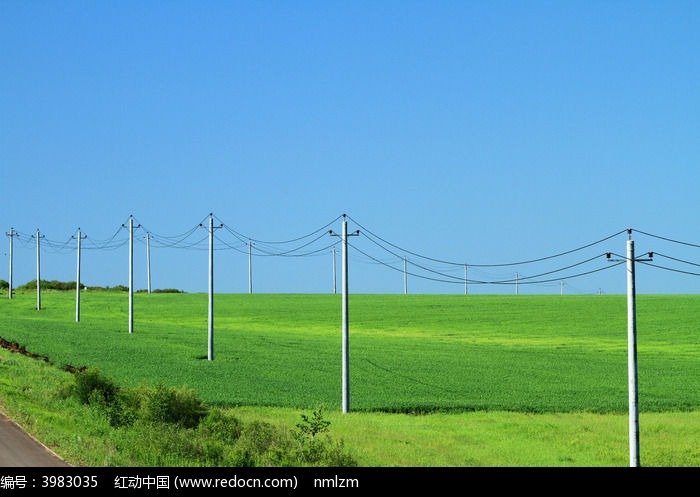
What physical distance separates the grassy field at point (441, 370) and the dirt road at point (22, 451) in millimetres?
8047

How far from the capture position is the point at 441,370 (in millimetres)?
47375

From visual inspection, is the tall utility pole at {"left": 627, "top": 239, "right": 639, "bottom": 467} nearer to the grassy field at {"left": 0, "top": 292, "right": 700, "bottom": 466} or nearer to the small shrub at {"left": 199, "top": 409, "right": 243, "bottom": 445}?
the grassy field at {"left": 0, "top": 292, "right": 700, "bottom": 466}

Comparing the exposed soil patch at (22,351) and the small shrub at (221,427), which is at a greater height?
the exposed soil patch at (22,351)

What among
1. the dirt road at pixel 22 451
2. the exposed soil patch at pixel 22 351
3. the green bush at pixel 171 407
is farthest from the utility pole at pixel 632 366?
the exposed soil patch at pixel 22 351

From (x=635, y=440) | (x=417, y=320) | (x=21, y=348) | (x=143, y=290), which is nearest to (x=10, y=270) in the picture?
(x=143, y=290)

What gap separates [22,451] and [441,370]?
30.0m

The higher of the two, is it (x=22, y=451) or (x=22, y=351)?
(x=22, y=351)

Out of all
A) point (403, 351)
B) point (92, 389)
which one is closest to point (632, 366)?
point (92, 389)

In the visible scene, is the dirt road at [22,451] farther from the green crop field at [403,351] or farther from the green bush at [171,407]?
the green crop field at [403,351]

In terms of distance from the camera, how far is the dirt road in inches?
741

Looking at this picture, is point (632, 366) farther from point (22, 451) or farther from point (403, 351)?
point (403, 351)

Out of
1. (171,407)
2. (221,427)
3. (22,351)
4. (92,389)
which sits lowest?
(221,427)

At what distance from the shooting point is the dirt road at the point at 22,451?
61.8 feet

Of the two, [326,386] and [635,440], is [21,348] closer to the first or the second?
[326,386]
